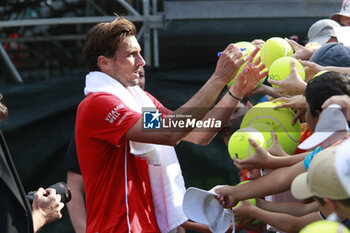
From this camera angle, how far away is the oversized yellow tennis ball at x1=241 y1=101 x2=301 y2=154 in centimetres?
242

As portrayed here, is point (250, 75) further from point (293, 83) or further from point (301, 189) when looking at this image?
point (301, 189)

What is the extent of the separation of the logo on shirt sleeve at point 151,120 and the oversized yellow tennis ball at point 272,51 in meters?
0.61

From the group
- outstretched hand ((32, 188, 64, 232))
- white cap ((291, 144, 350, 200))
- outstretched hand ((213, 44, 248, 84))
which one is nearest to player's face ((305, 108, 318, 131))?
outstretched hand ((213, 44, 248, 84))

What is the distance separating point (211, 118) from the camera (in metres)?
2.82

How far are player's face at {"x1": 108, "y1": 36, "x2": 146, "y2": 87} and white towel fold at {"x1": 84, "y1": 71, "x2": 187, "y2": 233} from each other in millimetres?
62

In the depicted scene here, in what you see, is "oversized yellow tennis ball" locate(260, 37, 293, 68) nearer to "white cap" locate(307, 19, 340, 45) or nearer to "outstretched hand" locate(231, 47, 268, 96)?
"outstretched hand" locate(231, 47, 268, 96)

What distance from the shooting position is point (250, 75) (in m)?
2.68

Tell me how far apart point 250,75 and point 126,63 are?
61 cm

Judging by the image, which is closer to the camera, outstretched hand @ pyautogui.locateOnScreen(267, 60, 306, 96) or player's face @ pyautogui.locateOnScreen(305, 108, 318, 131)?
player's face @ pyautogui.locateOnScreen(305, 108, 318, 131)

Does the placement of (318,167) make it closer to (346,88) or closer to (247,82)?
(346,88)

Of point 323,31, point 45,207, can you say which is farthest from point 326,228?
point 323,31

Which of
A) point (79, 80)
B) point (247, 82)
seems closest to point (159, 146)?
point (247, 82)

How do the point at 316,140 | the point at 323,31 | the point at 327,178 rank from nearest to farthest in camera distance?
the point at 327,178 < the point at 316,140 < the point at 323,31

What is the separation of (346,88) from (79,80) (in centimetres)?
288
